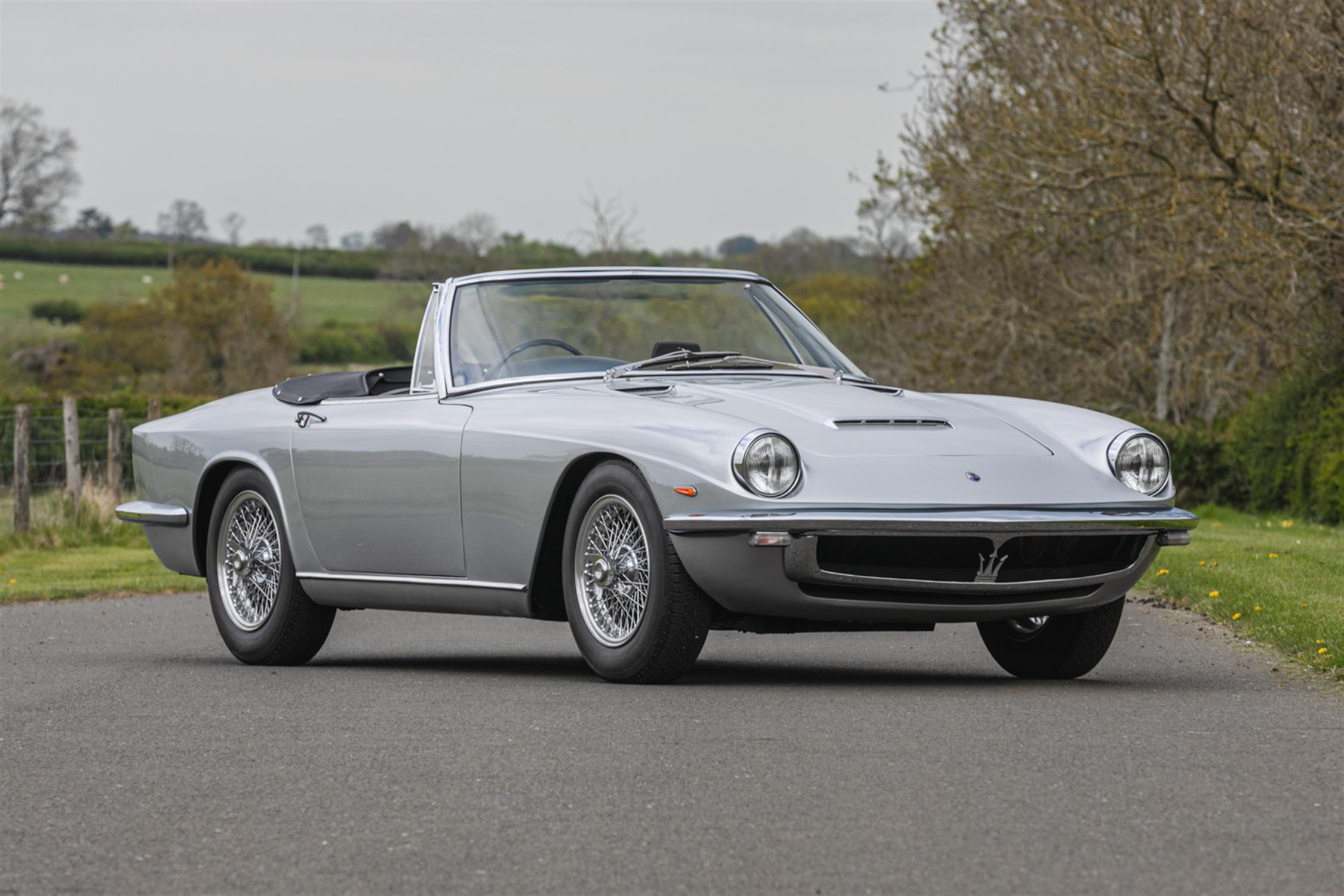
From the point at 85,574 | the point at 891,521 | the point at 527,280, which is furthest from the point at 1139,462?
the point at 85,574

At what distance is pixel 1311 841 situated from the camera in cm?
419

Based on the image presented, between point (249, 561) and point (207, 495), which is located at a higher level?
point (207, 495)

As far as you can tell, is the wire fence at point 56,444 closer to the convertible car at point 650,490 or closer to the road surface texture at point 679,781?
the convertible car at point 650,490

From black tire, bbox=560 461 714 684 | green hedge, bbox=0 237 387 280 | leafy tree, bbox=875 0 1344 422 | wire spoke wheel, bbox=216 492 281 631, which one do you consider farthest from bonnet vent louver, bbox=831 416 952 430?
green hedge, bbox=0 237 387 280

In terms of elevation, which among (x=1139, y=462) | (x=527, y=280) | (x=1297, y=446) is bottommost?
(x=1297, y=446)

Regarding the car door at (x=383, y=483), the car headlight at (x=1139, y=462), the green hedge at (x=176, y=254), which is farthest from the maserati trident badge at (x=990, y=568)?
the green hedge at (x=176, y=254)

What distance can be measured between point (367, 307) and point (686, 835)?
8554cm

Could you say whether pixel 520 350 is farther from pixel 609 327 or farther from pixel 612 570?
pixel 612 570

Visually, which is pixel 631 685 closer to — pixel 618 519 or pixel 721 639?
pixel 618 519

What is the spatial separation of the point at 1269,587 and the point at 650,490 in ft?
16.1

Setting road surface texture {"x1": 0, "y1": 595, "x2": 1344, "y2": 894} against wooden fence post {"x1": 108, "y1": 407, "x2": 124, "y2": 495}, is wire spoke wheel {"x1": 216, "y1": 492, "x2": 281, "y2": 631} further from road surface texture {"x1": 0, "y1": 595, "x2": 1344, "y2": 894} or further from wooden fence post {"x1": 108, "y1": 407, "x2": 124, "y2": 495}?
wooden fence post {"x1": 108, "y1": 407, "x2": 124, "y2": 495}

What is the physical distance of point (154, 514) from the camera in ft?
29.7

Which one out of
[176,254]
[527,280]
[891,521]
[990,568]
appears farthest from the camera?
[176,254]

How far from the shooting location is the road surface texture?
4027 mm
